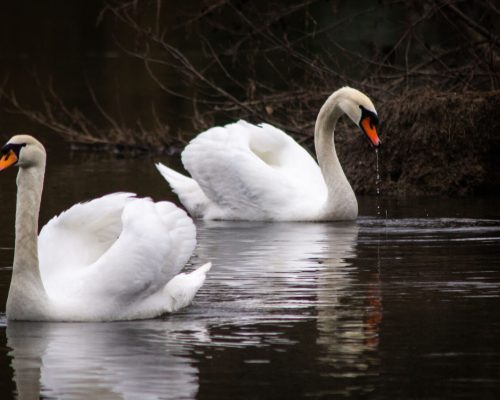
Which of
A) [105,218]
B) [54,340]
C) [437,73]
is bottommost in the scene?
[54,340]

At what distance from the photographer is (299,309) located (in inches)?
350

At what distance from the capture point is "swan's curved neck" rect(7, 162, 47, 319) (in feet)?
27.4

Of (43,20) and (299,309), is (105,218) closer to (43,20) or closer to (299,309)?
(299,309)

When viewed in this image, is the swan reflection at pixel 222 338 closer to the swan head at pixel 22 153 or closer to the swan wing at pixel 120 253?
the swan wing at pixel 120 253

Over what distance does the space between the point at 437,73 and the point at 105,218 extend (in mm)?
8210

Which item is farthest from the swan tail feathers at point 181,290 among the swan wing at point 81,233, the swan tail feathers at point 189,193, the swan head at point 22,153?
the swan tail feathers at point 189,193

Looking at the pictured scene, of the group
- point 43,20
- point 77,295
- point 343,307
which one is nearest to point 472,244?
point 343,307

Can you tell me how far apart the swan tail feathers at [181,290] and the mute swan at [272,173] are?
4.49 metres

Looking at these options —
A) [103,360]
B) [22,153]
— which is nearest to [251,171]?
[22,153]

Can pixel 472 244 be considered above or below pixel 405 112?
below

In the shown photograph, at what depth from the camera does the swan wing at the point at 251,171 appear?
13.8 meters

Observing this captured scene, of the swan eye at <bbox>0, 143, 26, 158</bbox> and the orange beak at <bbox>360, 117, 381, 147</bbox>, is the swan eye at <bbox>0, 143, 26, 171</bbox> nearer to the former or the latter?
the swan eye at <bbox>0, 143, 26, 158</bbox>

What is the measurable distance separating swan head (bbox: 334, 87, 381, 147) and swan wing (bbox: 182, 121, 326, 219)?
0.69 metres

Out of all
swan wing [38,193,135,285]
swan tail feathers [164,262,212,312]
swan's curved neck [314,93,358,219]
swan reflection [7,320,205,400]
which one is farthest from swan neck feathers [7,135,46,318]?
swan's curved neck [314,93,358,219]
